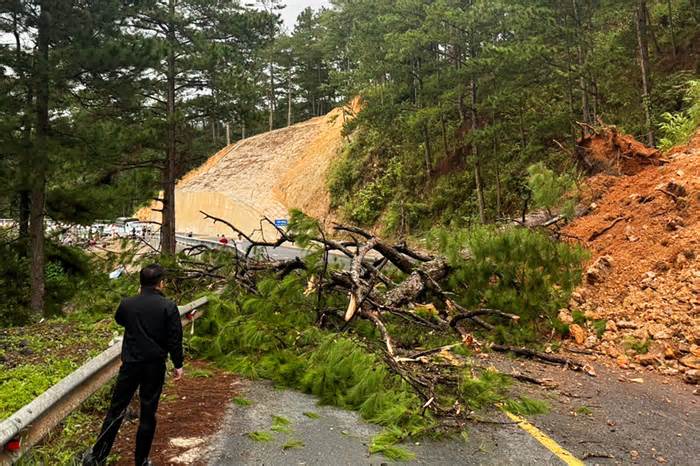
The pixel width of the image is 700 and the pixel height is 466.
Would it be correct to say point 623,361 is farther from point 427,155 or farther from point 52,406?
point 427,155

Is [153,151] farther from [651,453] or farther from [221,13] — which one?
[651,453]

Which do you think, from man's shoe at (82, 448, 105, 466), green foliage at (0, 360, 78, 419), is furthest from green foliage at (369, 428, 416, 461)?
green foliage at (0, 360, 78, 419)

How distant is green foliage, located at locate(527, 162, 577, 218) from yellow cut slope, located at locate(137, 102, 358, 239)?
28666 mm

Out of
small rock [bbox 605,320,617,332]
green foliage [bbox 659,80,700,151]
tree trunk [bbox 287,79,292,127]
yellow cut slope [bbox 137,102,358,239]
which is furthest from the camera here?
tree trunk [bbox 287,79,292,127]

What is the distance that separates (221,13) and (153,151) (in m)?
5.91

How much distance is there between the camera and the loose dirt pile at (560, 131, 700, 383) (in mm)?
6305

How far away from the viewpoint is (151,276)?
3.95 metres

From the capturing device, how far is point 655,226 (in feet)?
27.9

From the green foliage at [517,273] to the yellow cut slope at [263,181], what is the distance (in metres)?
31.0

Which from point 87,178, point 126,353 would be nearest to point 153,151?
point 87,178

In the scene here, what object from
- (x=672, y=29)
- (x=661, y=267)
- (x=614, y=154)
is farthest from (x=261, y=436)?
(x=672, y=29)

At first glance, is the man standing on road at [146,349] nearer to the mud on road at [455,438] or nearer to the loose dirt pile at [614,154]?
the mud on road at [455,438]

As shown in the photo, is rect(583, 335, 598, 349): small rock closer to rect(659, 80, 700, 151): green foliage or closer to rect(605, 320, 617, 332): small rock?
rect(605, 320, 617, 332): small rock

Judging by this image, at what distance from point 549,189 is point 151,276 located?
8771 millimetres
